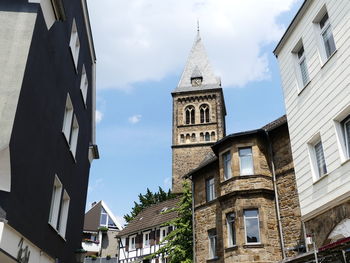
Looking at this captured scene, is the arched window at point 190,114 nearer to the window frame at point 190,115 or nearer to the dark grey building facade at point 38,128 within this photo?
the window frame at point 190,115

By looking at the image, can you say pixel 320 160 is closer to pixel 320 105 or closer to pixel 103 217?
pixel 320 105

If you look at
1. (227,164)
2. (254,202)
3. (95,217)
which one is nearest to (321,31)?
(254,202)

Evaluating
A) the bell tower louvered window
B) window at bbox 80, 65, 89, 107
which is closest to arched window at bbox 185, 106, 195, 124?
the bell tower louvered window

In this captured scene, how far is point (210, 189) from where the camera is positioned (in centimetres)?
2202

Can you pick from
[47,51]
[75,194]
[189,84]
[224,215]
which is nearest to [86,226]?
[224,215]

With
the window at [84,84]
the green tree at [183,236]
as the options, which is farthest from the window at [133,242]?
the window at [84,84]

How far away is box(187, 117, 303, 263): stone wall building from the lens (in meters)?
17.2

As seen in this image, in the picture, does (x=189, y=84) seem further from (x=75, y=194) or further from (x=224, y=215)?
(x=75, y=194)

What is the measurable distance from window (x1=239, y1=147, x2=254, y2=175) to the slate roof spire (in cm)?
4678

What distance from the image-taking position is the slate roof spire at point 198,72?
67.0 metres

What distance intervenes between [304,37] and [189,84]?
2259 inches

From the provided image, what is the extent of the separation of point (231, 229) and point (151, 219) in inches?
846

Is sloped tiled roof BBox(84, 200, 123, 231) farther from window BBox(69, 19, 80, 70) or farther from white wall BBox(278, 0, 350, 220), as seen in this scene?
white wall BBox(278, 0, 350, 220)

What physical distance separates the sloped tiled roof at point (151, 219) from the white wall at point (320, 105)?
2637 centimetres
